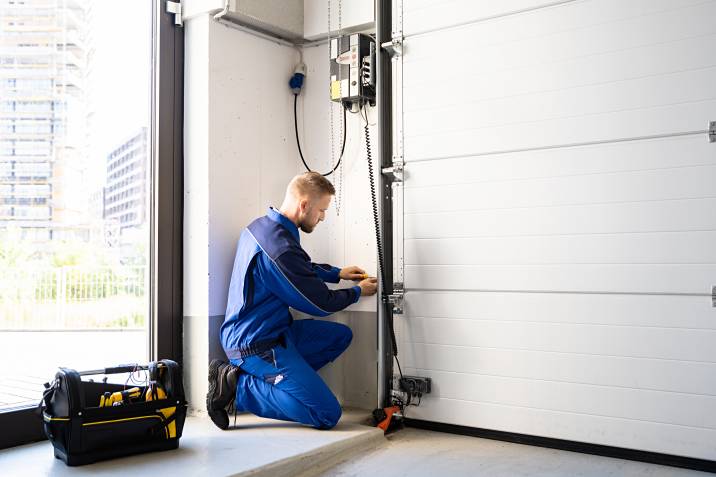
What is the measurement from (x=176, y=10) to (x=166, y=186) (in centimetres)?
108

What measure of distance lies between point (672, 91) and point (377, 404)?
2379 millimetres

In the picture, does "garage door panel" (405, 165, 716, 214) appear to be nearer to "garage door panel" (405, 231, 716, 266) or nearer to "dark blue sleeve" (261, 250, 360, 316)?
"garage door panel" (405, 231, 716, 266)

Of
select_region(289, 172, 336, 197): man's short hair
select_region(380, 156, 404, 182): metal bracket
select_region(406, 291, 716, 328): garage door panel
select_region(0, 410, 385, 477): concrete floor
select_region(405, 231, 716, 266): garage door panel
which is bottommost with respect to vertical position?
select_region(0, 410, 385, 477): concrete floor

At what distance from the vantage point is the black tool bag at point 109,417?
9.91 ft

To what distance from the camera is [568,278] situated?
358 cm

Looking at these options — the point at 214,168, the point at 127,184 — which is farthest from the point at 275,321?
the point at 127,184

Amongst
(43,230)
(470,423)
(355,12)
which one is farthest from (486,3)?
(43,230)

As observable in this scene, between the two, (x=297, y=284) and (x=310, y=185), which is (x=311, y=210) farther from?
(x=297, y=284)

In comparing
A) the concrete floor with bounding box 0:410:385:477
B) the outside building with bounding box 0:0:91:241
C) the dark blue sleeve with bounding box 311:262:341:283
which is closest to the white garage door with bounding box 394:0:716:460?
the dark blue sleeve with bounding box 311:262:341:283

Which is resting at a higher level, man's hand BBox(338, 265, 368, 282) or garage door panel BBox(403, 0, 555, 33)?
garage door panel BBox(403, 0, 555, 33)

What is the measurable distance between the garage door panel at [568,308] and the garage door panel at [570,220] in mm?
330

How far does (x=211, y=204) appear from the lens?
13.6ft

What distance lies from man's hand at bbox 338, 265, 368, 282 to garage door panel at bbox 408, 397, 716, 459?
0.83 metres

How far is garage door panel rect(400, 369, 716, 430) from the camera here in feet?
10.7
